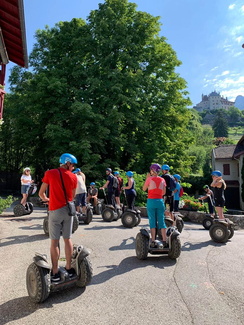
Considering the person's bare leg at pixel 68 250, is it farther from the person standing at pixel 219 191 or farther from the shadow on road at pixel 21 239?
the person standing at pixel 219 191

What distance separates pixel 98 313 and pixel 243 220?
1127 cm

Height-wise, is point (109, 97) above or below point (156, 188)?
above

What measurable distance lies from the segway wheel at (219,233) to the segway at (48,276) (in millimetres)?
4557

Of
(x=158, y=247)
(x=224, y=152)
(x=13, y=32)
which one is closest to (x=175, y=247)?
(x=158, y=247)

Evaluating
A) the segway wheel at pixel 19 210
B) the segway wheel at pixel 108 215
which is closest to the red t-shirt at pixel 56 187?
the segway wheel at pixel 108 215

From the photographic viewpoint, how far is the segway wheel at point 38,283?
11.4ft

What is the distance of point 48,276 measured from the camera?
3.62 metres

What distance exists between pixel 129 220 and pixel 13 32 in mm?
9846

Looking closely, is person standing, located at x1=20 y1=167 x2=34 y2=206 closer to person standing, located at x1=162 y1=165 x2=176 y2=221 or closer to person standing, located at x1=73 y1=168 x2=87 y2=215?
person standing, located at x1=73 y1=168 x2=87 y2=215

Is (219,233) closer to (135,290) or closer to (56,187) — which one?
(135,290)

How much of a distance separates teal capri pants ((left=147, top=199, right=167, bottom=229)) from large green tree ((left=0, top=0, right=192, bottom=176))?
37.3ft

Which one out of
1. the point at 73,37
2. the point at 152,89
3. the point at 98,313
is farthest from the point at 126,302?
the point at 73,37

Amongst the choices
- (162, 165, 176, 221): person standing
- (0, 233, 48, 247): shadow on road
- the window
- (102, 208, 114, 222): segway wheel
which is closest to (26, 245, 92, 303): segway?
(0, 233, 48, 247): shadow on road

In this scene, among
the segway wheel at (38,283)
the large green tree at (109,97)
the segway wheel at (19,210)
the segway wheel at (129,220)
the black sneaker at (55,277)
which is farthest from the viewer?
the large green tree at (109,97)
